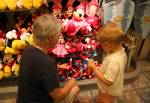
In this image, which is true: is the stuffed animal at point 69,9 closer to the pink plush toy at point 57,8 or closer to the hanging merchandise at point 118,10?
the pink plush toy at point 57,8

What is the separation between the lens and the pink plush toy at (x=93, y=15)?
2172 mm

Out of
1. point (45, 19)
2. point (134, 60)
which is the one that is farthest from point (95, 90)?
point (45, 19)

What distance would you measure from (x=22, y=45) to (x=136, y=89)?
119cm

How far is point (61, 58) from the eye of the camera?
229cm

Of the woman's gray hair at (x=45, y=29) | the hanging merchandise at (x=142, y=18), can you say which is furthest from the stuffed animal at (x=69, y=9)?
the woman's gray hair at (x=45, y=29)

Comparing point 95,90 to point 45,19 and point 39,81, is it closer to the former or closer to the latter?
point 39,81

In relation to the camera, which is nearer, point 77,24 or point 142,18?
point 77,24

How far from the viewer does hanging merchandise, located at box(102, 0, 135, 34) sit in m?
2.07

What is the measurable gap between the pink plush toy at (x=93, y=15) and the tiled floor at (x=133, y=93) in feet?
2.13

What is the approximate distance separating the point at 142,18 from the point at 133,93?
0.72m

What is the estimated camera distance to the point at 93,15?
2.20m

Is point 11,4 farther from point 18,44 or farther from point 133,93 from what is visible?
point 133,93

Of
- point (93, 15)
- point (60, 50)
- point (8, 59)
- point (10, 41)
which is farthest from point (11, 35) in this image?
point (93, 15)

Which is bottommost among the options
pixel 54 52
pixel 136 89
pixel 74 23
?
pixel 136 89
